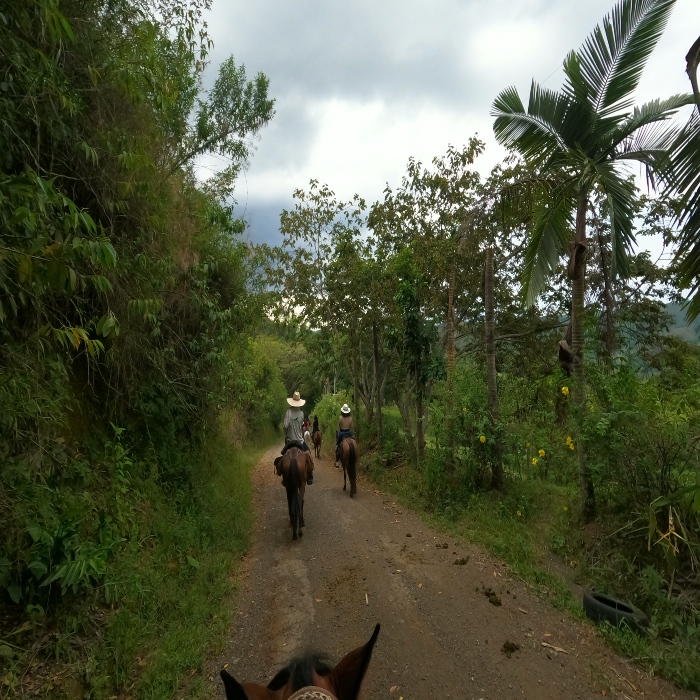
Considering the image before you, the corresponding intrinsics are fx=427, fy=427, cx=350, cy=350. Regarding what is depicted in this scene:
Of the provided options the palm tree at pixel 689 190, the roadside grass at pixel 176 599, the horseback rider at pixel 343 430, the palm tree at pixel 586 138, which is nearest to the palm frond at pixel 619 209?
the palm tree at pixel 586 138

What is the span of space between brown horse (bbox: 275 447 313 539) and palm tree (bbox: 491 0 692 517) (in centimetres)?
395

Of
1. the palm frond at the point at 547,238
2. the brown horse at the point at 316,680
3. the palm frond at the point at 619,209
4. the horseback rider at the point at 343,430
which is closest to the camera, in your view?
the brown horse at the point at 316,680

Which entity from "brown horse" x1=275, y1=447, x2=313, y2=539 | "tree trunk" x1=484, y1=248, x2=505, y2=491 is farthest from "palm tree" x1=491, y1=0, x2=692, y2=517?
"brown horse" x1=275, y1=447, x2=313, y2=539

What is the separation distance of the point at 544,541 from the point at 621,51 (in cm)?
595

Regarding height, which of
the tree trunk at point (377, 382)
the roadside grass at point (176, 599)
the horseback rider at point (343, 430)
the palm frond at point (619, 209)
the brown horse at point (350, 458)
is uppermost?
the palm frond at point (619, 209)

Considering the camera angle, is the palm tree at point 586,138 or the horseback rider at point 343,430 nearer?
Answer: the palm tree at point 586,138

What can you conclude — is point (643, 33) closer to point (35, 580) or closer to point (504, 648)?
point (504, 648)

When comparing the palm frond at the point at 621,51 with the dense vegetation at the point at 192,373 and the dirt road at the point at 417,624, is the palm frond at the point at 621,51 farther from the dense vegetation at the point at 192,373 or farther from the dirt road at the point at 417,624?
the dirt road at the point at 417,624

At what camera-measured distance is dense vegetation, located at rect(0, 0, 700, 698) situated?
3.00 m

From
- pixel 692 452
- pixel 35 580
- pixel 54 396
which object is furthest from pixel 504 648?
pixel 54 396

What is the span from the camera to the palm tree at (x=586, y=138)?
4.53 meters

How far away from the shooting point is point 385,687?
3.48 metres

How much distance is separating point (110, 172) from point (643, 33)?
18.8ft

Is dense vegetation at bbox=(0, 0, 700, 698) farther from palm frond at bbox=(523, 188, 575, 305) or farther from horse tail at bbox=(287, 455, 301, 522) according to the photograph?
horse tail at bbox=(287, 455, 301, 522)
